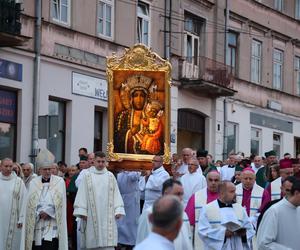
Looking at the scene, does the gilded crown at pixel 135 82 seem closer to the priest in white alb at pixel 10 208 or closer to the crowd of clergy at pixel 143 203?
the crowd of clergy at pixel 143 203

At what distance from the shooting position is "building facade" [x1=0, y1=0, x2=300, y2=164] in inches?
887

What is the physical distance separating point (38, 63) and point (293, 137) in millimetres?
18447

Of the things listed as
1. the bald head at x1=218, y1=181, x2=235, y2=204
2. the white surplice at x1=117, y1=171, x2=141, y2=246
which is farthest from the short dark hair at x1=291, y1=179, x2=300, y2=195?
the white surplice at x1=117, y1=171, x2=141, y2=246

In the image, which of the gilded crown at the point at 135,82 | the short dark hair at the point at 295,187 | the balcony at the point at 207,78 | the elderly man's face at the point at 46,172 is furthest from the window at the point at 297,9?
the short dark hair at the point at 295,187

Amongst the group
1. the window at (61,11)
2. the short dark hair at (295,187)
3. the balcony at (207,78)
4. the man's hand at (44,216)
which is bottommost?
the man's hand at (44,216)

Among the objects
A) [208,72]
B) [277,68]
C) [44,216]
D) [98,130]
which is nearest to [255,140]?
[277,68]

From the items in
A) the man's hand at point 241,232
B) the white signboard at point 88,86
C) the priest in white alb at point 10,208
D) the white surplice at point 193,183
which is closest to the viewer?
the man's hand at point 241,232

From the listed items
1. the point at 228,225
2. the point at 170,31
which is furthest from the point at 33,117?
the point at 228,225

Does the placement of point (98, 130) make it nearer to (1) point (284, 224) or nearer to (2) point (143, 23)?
(2) point (143, 23)

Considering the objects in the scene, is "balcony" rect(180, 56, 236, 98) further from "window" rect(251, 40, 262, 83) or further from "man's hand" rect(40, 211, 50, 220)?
"man's hand" rect(40, 211, 50, 220)

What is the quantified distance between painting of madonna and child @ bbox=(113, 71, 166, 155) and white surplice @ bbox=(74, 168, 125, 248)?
310 centimetres

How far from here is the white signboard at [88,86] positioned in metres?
24.3

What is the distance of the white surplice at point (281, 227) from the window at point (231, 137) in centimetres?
2300

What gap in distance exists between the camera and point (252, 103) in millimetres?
34719
